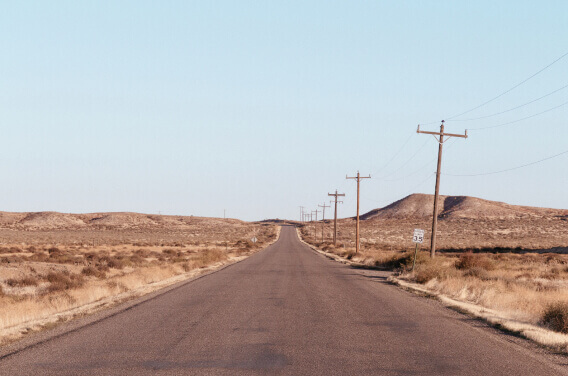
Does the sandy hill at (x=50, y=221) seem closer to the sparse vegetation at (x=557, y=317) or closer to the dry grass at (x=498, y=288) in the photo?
the dry grass at (x=498, y=288)

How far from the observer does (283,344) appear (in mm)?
9969

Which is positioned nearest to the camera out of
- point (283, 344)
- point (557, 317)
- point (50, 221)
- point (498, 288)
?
point (283, 344)

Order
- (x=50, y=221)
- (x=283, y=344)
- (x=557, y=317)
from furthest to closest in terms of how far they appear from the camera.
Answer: (x=50, y=221)
(x=557, y=317)
(x=283, y=344)

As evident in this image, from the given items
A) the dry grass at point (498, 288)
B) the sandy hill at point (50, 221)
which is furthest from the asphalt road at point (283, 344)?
the sandy hill at point (50, 221)

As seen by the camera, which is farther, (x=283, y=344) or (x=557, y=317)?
(x=557, y=317)

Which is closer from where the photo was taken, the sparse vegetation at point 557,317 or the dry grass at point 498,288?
the sparse vegetation at point 557,317

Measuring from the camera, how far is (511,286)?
74.6 ft

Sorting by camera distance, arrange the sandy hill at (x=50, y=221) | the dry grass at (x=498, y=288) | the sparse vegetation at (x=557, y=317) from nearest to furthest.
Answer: the sparse vegetation at (x=557, y=317) → the dry grass at (x=498, y=288) → the sandy hill at (x=50, y=221)

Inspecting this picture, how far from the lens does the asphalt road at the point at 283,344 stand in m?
8.18

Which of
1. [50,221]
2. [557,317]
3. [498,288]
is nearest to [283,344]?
[557,317]

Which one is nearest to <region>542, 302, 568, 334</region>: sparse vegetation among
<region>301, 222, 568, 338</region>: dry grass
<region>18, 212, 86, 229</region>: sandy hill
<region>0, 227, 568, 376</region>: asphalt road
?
<region>301, 222, 568, 338</region>: dry grass

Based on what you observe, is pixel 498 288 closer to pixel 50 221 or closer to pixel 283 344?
pixel 283 344

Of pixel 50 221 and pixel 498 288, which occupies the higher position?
pixel 498 288

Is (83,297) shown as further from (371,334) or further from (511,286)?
(511,286)
